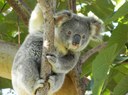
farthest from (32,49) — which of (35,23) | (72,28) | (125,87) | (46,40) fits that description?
(125,87)

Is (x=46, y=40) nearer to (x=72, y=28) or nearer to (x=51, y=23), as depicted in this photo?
(x=51, y=23)

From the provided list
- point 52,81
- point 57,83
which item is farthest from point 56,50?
point 52,81

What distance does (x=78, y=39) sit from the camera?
93.1 inches

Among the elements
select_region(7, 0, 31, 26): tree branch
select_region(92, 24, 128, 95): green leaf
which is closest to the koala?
select_region(7, 0, 31, 26): tree branch

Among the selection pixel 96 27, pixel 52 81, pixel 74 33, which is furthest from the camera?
pixel 96 27

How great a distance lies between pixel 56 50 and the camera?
94.3 inches

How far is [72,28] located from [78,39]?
0.15 m

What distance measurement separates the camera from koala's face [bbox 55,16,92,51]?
2.37 m

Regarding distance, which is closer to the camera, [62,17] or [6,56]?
[62,17]

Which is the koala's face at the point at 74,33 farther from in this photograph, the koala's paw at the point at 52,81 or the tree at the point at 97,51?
the koala's paw at the point at 52,81

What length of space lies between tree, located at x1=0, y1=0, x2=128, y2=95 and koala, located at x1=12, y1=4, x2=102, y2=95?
9 cm

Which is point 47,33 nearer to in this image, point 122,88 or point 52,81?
point 52,81

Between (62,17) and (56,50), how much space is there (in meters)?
0.23

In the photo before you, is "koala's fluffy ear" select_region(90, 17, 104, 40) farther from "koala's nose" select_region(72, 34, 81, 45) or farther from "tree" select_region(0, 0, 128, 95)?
→ "koala's nose" select_region(72, 34, 81, 45)
